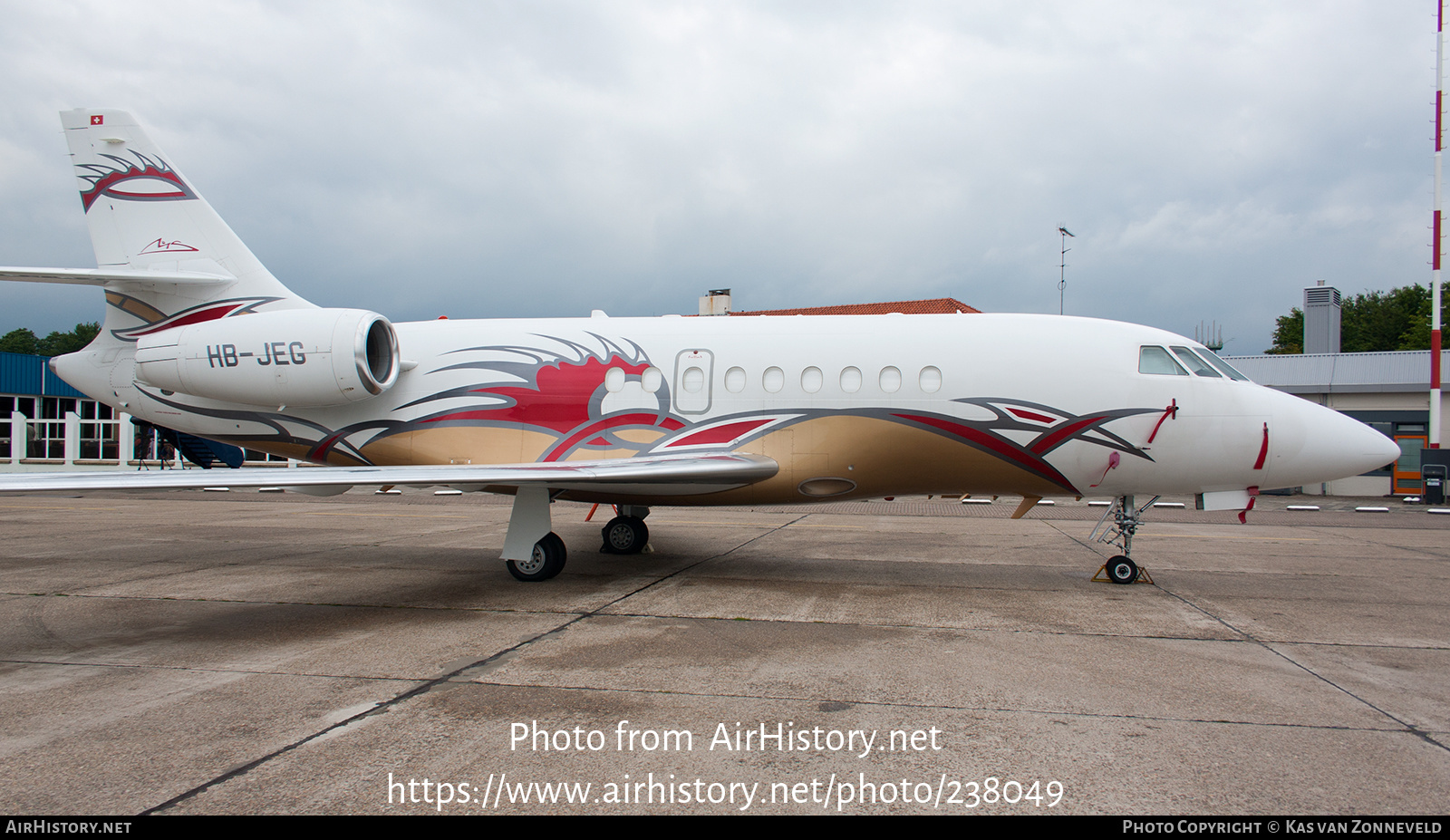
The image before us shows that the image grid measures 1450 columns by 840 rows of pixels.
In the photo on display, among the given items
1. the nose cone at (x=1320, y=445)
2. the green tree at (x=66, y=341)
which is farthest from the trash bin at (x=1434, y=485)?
the green tree at (x=66, y=341)

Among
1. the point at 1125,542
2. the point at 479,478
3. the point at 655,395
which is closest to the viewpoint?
the point at 479,478

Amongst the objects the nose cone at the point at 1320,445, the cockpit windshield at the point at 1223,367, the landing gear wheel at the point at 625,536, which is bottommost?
the landing gear wheel at the point at 625,536

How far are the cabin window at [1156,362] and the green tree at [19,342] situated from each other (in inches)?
4683

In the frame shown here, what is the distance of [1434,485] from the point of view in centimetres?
2231

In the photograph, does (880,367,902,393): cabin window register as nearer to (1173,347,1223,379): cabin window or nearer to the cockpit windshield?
(1173,347,1223,379): cabin window

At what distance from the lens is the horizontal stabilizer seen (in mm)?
9289

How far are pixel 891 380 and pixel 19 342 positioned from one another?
123m

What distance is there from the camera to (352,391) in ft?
31.8

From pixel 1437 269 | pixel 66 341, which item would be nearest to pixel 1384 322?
pixel 1437 269

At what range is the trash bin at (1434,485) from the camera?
22.3m

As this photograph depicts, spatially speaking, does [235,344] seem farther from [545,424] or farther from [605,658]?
[605,658]

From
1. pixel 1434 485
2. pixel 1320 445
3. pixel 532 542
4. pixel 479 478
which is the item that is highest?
pixel 1320 445

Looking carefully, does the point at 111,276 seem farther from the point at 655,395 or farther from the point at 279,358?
the point at 655,395

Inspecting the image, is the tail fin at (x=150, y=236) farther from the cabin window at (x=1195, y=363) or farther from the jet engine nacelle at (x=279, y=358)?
A: the cabin window at (x=1195, y=363)
